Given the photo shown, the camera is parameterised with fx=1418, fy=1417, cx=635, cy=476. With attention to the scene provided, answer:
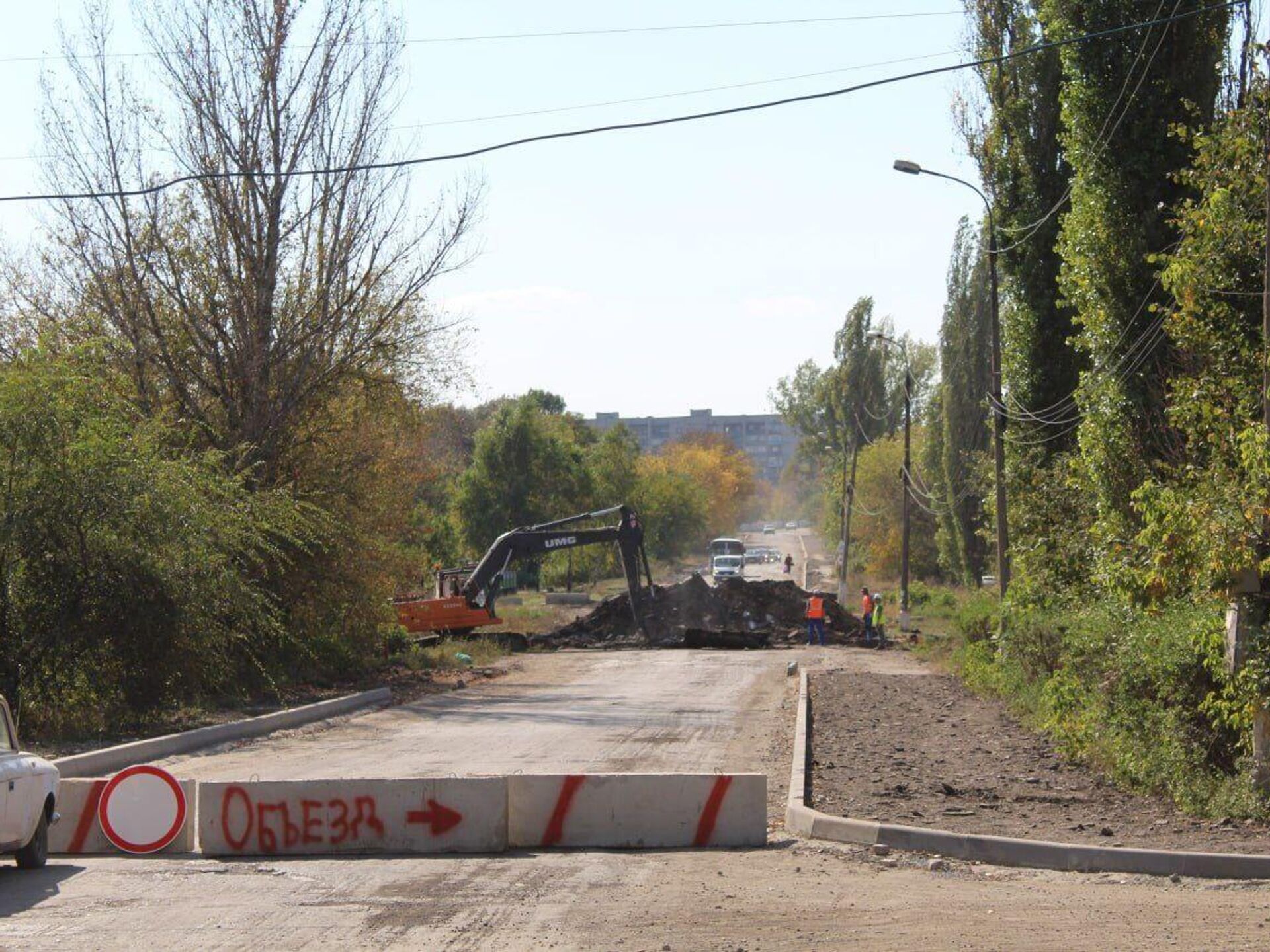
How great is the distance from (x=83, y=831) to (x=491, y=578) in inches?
1238

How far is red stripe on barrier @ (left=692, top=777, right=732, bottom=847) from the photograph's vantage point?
1131 cm

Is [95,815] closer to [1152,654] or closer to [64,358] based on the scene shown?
[1152,654]

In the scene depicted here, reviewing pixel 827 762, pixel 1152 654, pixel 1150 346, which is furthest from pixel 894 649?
pixel 1152 654

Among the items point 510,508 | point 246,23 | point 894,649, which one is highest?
point 246,23

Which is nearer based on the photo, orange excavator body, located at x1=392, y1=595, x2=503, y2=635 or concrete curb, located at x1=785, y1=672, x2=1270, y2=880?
concrete curb, located at x1=785, y1=672, x2=1270, y2=880

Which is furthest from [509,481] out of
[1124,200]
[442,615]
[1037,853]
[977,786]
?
[1037,853]

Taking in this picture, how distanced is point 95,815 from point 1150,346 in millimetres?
15515

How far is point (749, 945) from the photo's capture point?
7781 mm

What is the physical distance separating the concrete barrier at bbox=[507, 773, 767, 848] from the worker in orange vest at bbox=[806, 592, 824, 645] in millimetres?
34468

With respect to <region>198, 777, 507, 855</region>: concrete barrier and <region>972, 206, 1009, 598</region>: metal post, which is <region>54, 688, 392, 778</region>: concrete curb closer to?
<region>198, 777, 507, 855</region>: concrete barrier

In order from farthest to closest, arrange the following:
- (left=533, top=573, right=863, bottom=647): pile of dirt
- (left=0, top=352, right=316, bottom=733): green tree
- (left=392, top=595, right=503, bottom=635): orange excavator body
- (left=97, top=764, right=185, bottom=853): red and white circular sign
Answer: (left=533, top=573, right=863, bottom=647): pile of dirt → (left=392, top=595, right=503, bottom=635): orange excavator body → (left=0, top=352, right=316, bottom=733): green tree → (left=97, top=764, right=185, bottom=853): red and white circular sign

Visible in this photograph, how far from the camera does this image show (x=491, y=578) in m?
42.9

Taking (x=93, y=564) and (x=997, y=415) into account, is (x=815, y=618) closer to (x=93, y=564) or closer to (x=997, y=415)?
(x=997, y=415)

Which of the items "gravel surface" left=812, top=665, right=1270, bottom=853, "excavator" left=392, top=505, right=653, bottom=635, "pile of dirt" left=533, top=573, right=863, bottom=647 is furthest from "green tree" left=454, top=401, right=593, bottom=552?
"gravel surface" left=812, top=665, right=1270, bottom=853
